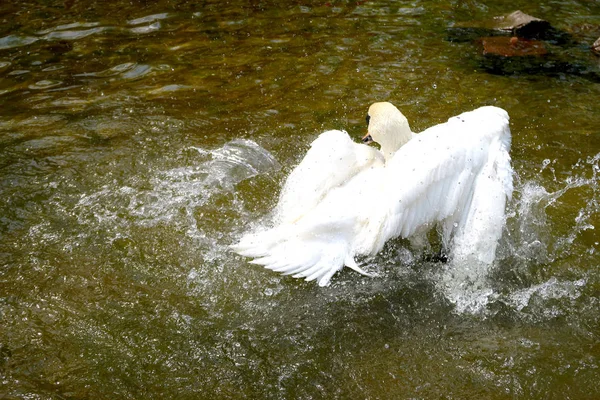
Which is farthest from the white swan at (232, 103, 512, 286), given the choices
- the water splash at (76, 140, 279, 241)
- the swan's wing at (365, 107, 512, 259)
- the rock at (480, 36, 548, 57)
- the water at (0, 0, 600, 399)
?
the rock at (480, 36, 548, 57)

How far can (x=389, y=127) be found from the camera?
4.17m

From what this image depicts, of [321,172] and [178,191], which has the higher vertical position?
[321,172]

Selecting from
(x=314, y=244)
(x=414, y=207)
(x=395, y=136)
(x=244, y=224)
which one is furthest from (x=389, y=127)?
(x=244, y=224)

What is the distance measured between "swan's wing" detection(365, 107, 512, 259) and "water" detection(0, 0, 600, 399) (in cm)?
39

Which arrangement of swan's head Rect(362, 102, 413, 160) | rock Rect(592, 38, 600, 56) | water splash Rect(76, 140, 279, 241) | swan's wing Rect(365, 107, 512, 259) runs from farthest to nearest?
rock Rect(592, 38, 600, 56) < water splash Rect(76, 140, 279, 241) < swan's head Rect(362, 102, 413, 160) < swan's wing Rect(365, 107, 512, 259)

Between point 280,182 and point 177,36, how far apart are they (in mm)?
3400

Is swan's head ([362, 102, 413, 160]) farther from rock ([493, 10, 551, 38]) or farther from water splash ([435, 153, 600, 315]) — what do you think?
rock ([493, 10, 551, 38])

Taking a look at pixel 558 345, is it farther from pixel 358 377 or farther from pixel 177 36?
pixel 177 36

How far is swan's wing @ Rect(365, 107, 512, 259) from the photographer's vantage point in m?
3.69

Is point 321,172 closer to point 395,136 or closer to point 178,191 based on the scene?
point 395,136

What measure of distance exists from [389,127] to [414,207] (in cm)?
64

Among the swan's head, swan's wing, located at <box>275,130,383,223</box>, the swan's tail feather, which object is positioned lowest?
the swan's tail feather

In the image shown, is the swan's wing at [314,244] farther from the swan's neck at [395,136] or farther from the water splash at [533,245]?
the water splash at [533,245]

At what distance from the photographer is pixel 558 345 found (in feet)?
11.7
